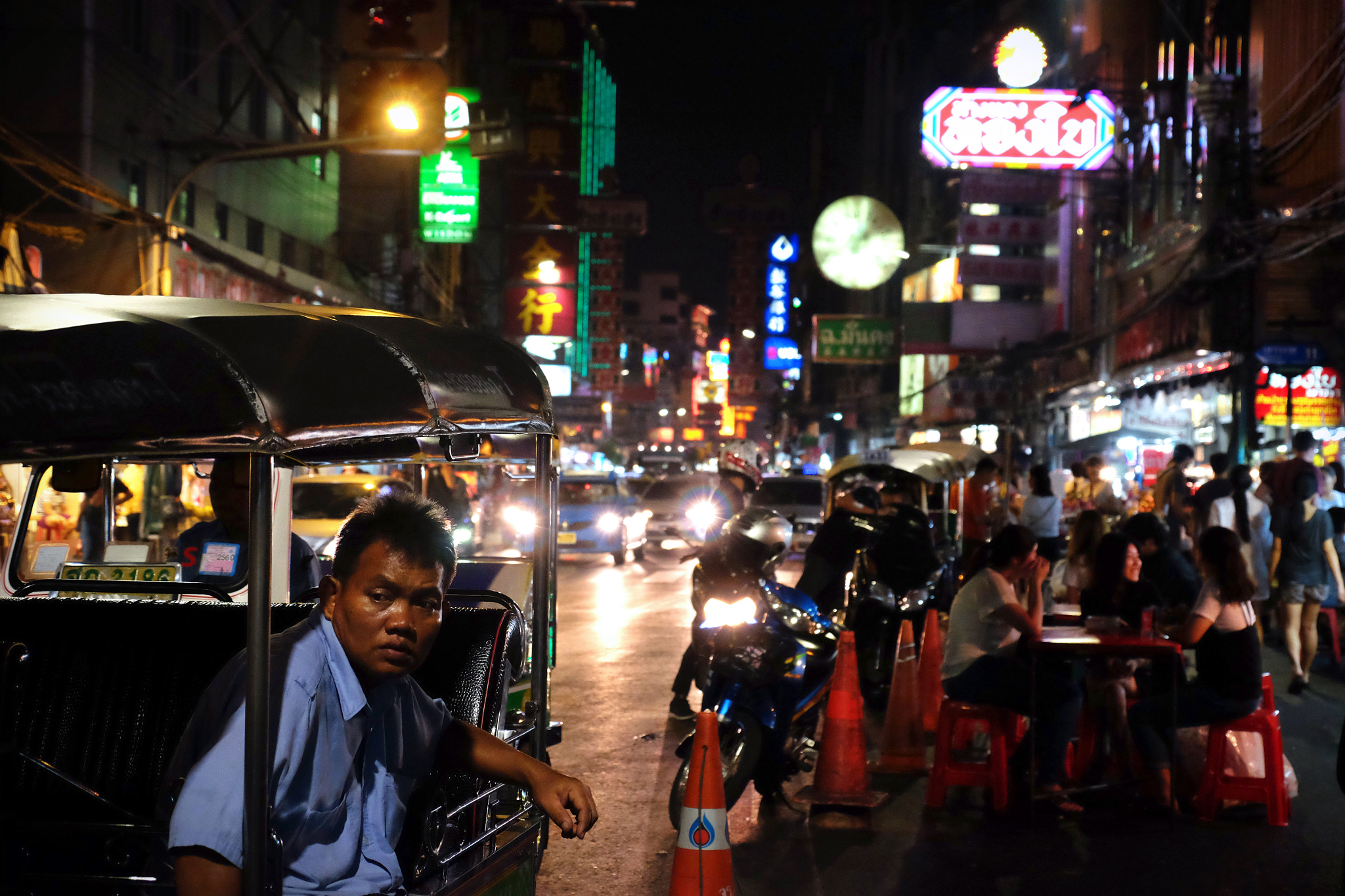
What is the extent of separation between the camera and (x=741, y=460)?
39.2ft

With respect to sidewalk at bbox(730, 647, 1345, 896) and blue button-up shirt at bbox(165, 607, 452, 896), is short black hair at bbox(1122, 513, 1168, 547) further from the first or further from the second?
blue button-up shirt at bbox(165, 607, 452, 896)

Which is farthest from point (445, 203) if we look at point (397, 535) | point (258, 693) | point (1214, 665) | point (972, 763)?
point (258, 693)

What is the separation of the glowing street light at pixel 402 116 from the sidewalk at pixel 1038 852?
14580 millimetres

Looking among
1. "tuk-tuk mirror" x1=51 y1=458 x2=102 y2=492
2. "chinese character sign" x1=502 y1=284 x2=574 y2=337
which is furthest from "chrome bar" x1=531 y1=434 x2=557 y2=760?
"chinese character sign" x1=502 y1=284 x2=574 y2=337

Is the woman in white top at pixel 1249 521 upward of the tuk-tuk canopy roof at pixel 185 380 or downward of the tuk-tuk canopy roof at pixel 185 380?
downward

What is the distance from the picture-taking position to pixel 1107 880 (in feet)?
19.5

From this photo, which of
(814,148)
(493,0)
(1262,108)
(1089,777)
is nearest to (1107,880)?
(1089,777)

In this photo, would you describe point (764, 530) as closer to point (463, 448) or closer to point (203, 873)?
point (463, 448)

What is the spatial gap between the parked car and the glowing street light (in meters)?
9.78

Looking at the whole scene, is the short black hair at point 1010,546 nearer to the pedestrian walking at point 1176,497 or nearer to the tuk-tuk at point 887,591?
the tuk-tuk at point 887,591

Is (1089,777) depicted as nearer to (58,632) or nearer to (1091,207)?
(58,632)

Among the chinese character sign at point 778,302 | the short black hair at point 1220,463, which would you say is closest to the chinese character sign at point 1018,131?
the short black hair at point 1220,463

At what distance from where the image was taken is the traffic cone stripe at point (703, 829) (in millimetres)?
4566

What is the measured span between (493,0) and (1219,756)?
38.8 meters
